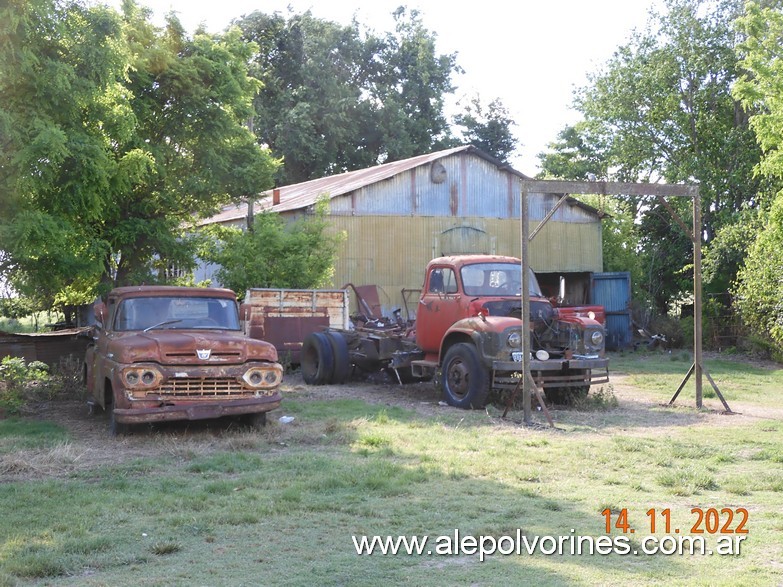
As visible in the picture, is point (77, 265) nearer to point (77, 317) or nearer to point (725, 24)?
point (77, 317)

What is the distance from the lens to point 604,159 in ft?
121

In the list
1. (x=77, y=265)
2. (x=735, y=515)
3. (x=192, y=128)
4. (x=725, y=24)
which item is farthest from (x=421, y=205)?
(x=735, y=515)

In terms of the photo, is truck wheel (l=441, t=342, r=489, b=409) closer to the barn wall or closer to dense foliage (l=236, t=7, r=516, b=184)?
the barn wall

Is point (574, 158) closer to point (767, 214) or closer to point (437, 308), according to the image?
point (767, 214)

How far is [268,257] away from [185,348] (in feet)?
32.7

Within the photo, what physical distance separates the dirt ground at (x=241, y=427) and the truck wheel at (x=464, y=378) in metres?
0.21

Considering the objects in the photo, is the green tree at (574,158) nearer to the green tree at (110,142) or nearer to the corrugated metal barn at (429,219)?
the corrugated metal barn at (429,219)

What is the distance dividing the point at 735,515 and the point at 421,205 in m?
18.3

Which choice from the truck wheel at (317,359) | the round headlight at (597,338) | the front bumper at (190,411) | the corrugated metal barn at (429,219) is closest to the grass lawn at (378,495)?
the front bumper at (190,411)

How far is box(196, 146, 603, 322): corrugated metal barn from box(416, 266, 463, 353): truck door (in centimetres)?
850

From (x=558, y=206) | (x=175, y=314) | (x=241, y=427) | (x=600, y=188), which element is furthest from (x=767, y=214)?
(x=175, y=314)

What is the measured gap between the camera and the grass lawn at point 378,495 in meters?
5.23

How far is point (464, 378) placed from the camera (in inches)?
499

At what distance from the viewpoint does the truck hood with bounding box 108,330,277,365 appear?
9.69 meters
